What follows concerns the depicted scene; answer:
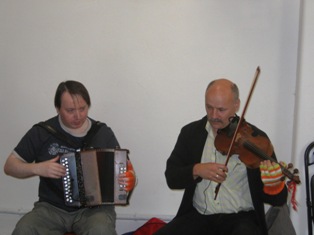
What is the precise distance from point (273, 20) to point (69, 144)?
1.51 meters

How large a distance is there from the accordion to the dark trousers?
315 millimetres

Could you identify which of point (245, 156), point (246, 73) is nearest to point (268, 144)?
point (245, 156)

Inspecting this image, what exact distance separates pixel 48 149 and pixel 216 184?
3.27 feet


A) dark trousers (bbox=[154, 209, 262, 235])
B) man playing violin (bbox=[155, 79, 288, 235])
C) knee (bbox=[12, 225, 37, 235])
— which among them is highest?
man playing violin (bbox=[155, 79, 288, 235])

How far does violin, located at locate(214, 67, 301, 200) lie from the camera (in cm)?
203

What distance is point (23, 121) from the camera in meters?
3.09

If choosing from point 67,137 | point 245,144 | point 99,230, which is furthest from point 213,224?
point 67,137

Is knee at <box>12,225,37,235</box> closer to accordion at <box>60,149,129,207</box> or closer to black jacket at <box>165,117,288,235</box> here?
accordion at <box>60,149,129,207</box>

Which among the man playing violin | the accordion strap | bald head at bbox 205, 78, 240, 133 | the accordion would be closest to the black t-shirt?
the accordion strap

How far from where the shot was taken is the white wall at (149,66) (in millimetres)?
2701

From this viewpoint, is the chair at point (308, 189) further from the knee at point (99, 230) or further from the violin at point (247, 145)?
the knee at point (99, 230)

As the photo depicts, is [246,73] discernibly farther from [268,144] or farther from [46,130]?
[46,130]

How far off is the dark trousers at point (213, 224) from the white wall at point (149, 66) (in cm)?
65

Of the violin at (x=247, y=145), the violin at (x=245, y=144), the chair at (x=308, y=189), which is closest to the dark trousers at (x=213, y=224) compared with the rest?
the violin at (x=245, y=144)
